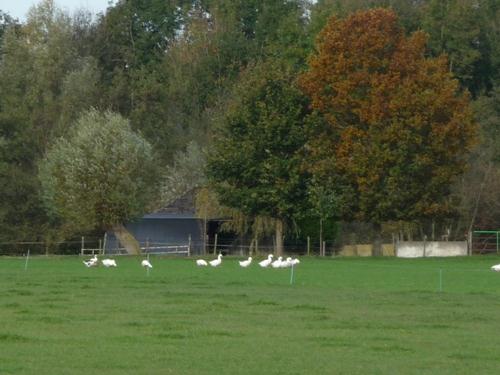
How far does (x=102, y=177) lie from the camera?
253 ft

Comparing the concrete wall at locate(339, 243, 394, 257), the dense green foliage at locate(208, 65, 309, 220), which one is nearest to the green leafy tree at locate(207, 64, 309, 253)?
the dense green foliage at locate(208, 65, 309, 220)

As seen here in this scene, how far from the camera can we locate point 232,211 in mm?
79750

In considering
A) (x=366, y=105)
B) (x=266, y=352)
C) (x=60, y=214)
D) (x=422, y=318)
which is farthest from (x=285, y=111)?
(x=266, y=352)

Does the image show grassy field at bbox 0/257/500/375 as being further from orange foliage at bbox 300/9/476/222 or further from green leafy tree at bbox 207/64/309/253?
green leafy tree at bbox 207/64/309/253

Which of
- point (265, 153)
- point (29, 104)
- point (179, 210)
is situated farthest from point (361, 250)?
point (29, 104)

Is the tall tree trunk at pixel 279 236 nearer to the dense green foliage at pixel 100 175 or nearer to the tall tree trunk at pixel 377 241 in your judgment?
the tall tree trunk at pixel 377 241

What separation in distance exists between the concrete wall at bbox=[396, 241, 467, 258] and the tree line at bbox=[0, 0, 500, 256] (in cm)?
146

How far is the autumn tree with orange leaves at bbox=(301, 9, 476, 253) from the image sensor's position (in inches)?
2844

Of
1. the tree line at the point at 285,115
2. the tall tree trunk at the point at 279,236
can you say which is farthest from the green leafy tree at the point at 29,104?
the tall tree trunk at the point at 279,236

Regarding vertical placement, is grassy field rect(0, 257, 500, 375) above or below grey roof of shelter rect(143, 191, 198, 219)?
below

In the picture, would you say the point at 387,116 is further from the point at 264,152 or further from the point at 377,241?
the point at 377,241

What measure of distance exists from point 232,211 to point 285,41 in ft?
81.6

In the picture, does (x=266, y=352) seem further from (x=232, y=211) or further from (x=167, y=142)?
(x=167, y=142)

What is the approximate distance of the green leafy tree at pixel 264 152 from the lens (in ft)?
244
